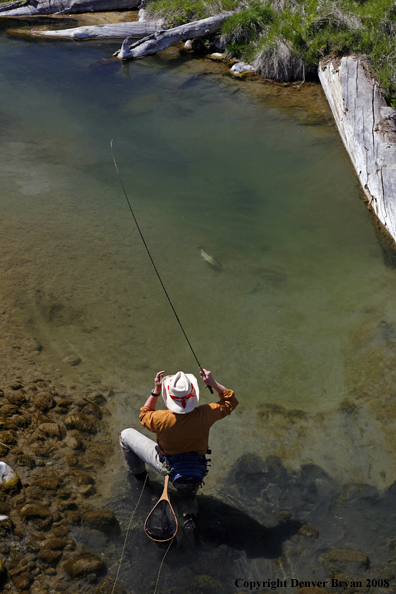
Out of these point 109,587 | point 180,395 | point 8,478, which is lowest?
point 109,587

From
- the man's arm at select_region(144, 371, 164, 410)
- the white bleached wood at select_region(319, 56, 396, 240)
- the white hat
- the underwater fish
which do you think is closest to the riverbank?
the man's arm at select_region(144, 371, 164, 410)

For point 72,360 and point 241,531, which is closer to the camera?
point 241,531

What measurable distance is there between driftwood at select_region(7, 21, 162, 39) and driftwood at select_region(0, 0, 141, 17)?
220cm

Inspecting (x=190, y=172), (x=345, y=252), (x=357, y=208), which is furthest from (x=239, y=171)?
(x=345, y=252)

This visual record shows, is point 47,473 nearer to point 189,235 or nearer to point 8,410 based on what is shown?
point 8,410

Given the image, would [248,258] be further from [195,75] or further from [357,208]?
[195,75]

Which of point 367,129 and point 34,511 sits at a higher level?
point 367,129

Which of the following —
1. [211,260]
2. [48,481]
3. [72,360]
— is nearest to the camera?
[48,481]

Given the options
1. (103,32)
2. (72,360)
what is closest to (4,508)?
(72,360)

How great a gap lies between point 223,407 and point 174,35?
13.1 metres

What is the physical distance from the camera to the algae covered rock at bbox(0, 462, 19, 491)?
3.45 m

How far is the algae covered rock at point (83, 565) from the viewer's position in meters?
3.09

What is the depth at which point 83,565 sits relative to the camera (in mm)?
3123

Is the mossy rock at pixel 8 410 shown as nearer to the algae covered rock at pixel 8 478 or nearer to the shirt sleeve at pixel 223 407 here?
the algae covered rock at pixel 8 478
